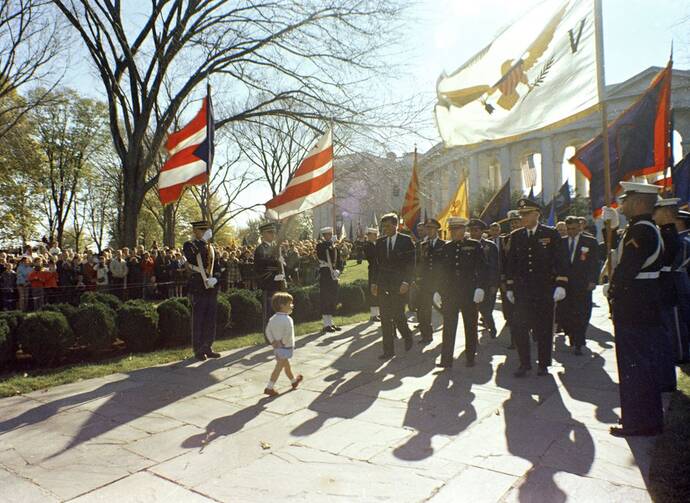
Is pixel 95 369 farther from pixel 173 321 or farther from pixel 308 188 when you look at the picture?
pixel 308 188

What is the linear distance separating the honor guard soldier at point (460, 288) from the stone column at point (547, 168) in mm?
62945

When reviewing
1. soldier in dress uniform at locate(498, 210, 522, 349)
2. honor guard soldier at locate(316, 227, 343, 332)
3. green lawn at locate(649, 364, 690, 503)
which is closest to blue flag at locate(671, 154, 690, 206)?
soldier in dress uniform at locate(498, 210, 522, 349)

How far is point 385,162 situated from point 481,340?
20.6 ft

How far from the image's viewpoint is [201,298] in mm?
7844

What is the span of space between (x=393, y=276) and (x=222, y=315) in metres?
3.39

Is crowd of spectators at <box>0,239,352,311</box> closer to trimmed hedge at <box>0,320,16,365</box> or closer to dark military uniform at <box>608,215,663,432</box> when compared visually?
trimmed hedge at <box>0,320,16,365</box>

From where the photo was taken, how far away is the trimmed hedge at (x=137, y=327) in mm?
8102

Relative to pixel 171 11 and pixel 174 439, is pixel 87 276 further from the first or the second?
pixel 174 439

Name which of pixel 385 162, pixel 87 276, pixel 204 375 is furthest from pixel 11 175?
pixel 204 375

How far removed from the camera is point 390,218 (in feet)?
25.4

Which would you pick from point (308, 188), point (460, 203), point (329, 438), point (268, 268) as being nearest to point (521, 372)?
point (329, 438)

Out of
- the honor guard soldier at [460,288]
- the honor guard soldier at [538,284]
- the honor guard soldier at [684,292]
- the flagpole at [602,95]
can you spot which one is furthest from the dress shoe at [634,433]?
the honor guard soldier at [684,292]

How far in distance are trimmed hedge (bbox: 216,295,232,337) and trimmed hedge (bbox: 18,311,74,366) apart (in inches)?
100

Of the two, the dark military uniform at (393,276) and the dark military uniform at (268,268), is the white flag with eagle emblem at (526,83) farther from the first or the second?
the dark military uniform at (268,268)
